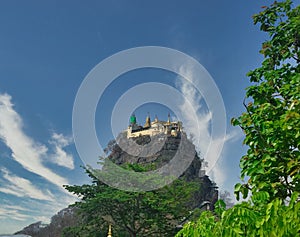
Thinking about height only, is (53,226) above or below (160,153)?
below

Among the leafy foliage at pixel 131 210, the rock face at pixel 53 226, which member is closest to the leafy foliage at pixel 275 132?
the leafy foliage at pixel 131 210

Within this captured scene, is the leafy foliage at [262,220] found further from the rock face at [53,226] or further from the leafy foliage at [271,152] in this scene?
the rock face at [53,226]

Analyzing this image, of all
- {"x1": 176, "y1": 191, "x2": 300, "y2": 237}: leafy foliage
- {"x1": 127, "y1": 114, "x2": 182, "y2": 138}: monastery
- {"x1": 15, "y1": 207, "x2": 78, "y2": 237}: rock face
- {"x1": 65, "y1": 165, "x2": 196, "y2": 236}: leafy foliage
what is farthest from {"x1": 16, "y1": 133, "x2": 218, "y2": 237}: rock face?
{"x1": 176, "y1": 191, "x2": 300, "y2": 237}: leafy foliage

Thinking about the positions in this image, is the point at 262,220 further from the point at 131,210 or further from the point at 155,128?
the point at 155,128

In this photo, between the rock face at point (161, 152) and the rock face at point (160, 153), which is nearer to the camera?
the rock face at point (160, 153)

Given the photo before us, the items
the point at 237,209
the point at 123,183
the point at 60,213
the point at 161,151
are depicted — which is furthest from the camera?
the point at 161,151

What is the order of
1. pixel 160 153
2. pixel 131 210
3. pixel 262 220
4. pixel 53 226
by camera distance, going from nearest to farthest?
pixel 262 220, pixel 131 210, pixel 53 226, pixel 160 153

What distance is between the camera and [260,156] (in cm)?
318

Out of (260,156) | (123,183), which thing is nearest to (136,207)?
(123,183)

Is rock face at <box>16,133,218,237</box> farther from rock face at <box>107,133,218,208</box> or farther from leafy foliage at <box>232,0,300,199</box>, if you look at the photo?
leafy foliage at <box>232,0,300,199</box>

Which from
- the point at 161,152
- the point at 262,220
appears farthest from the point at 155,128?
the point at 262,220

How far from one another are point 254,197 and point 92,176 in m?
15.8

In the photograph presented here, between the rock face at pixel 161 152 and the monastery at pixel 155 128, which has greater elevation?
the monastery at pixel 155 128

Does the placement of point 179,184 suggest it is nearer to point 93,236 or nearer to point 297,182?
point 93,236
